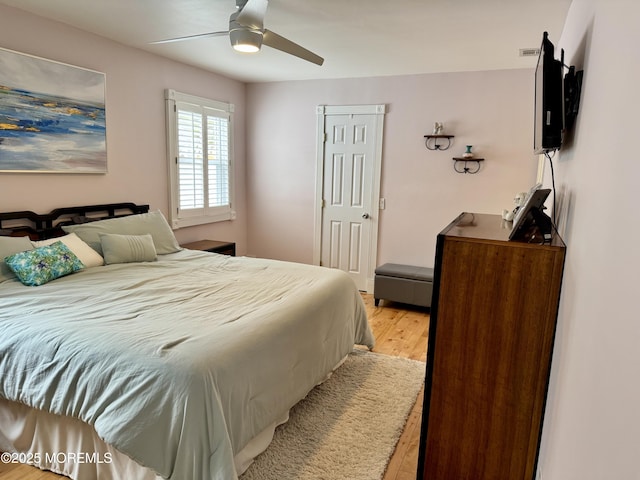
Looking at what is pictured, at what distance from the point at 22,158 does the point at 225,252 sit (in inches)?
84.7

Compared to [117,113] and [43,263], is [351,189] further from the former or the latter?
[43,263]

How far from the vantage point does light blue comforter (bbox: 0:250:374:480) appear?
1.72 metres

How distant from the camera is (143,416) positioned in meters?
1.73

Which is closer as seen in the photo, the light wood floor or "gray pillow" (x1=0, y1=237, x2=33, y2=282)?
the light wood floor

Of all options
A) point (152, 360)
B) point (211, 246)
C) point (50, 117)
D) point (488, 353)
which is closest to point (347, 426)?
point (488, 353)

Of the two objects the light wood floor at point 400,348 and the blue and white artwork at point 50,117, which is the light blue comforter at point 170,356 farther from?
the blue and white artwork at point 50,117

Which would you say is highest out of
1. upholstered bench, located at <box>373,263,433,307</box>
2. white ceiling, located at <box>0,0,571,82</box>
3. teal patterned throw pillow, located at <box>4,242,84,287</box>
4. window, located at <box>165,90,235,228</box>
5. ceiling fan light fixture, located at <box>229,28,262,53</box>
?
white ceiling, located at <box>0,0,571,82</box>

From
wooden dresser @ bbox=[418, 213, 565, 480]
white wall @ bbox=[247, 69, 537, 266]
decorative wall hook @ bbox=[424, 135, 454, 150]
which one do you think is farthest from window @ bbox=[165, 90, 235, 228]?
wooden dresser @ bbox=[418, 213, 565, 480]

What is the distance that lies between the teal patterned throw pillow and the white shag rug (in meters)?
1.83

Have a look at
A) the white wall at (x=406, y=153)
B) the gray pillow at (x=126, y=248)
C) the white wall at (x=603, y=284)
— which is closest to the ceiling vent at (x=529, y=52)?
the white wall at (x=406, y=153)

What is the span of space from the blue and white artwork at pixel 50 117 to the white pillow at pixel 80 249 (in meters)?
0.58

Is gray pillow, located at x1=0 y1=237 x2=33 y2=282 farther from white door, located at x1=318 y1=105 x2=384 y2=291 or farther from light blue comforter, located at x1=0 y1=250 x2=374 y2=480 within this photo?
white door, located at x1=318 y1=105 x2=384 y2=291

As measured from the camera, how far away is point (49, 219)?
335cm

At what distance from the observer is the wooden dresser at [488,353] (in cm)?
160
